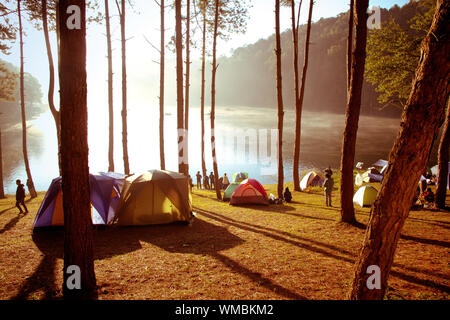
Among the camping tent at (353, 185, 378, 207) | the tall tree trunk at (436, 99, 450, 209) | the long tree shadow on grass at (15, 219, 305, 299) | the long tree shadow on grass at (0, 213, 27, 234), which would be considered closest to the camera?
the long tree shadow on grass at (15, 219, 305, 299)

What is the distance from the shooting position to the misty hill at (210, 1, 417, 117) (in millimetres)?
85312

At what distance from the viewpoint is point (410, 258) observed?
5930mm

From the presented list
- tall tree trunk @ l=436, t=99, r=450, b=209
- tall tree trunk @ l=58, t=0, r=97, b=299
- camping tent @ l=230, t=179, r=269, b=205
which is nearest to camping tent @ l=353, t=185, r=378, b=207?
tall tree trunk @ l=436, t=99, r=450, b=209

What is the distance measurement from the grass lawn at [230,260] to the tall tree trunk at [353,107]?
929 millimetres

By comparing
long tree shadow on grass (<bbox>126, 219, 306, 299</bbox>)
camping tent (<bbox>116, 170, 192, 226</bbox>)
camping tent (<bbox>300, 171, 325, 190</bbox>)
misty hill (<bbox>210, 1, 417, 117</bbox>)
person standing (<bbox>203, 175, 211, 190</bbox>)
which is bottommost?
person standing (<bbox>203, 175, 211, 190</bbox>)

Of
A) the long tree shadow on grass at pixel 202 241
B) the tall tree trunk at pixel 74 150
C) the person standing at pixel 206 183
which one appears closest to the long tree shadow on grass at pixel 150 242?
the long tree shadow on grass at pixel 202 241

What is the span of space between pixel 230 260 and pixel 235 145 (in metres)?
61.0

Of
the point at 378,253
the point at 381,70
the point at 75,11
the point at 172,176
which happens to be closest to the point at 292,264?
the point at 378,253

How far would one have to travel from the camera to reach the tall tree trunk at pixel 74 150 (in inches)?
167

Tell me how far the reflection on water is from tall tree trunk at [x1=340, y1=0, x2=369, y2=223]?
26.1 m

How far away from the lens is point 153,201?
9.30 metres

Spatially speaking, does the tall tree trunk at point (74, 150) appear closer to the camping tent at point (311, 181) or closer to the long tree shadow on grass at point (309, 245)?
the long tree shadow on grass at point (309, 245)

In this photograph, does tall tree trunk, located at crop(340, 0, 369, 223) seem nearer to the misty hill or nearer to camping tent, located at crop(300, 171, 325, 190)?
camping tent, located at crop(300, 171, 325, 190)
